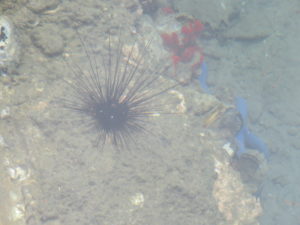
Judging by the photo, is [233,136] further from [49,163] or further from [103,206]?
[49,163]

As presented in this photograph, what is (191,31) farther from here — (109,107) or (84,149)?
(84,149)

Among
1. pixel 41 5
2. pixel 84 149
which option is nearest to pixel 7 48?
pixel 41 5

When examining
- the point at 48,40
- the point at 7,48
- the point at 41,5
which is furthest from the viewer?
the point at 41,5

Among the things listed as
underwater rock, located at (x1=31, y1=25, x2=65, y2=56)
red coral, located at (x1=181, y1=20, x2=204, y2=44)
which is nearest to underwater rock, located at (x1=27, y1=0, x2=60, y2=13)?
underwater rock, located at (x1=31, y1=25, x2=65, y2=56)

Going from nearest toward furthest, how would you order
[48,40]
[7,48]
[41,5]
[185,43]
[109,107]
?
[7,48] < [109,107] < [48,40] < [41,5] < [185,43]

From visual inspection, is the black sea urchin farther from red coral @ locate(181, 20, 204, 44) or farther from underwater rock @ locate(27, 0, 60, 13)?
red coral @ locate(181, 20, 204, 44)

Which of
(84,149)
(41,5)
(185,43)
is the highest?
(41,5)

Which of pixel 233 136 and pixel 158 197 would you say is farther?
pixel 233 136

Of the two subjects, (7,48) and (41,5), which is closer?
(7,48)

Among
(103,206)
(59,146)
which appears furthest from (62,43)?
(103,206)
